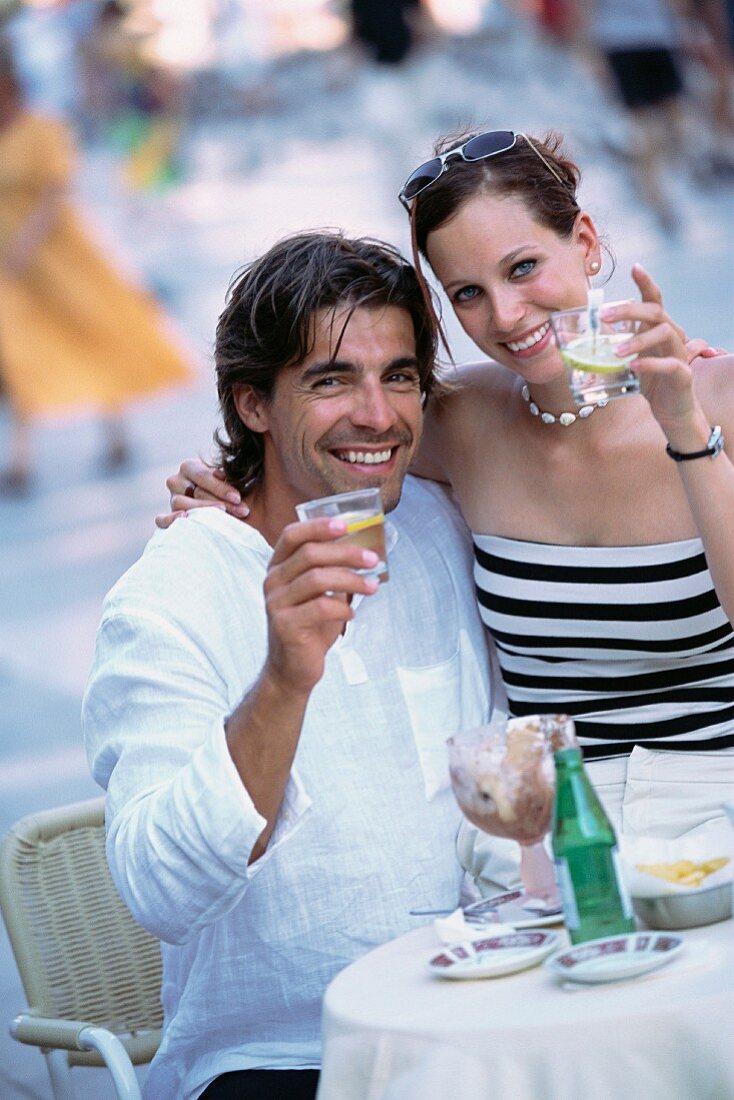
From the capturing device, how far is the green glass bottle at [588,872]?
176 centimetres

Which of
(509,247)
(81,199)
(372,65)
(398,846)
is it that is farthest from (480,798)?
(372,65)

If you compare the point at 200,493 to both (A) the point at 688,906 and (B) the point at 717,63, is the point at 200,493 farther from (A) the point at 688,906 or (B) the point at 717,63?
(B) the point at 717,63

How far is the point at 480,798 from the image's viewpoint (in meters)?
1.88

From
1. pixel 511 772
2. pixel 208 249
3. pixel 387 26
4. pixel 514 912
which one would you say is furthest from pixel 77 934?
pixel 387 26

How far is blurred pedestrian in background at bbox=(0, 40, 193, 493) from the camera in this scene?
8.32m

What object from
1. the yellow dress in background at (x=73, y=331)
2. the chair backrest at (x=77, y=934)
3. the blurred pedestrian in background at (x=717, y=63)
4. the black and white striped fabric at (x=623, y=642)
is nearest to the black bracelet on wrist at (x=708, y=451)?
the black and white striped fabric at (x=623, y=642)

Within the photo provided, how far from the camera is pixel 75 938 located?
2.88 metres

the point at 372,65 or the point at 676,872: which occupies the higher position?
the point at 372,65

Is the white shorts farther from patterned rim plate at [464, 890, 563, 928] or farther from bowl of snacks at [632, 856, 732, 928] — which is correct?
bowl of snacks at [632, 856, 732, 928]

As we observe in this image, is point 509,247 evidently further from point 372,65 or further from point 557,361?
point 372,65

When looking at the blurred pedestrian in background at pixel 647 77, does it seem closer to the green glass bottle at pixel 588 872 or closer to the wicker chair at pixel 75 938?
the wicker chair at pixel 75 938

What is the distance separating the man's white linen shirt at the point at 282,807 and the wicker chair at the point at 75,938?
1.09ft

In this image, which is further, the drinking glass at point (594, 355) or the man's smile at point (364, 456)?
the man's smile at point (364, 456)

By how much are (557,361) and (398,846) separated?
78 centimetres
